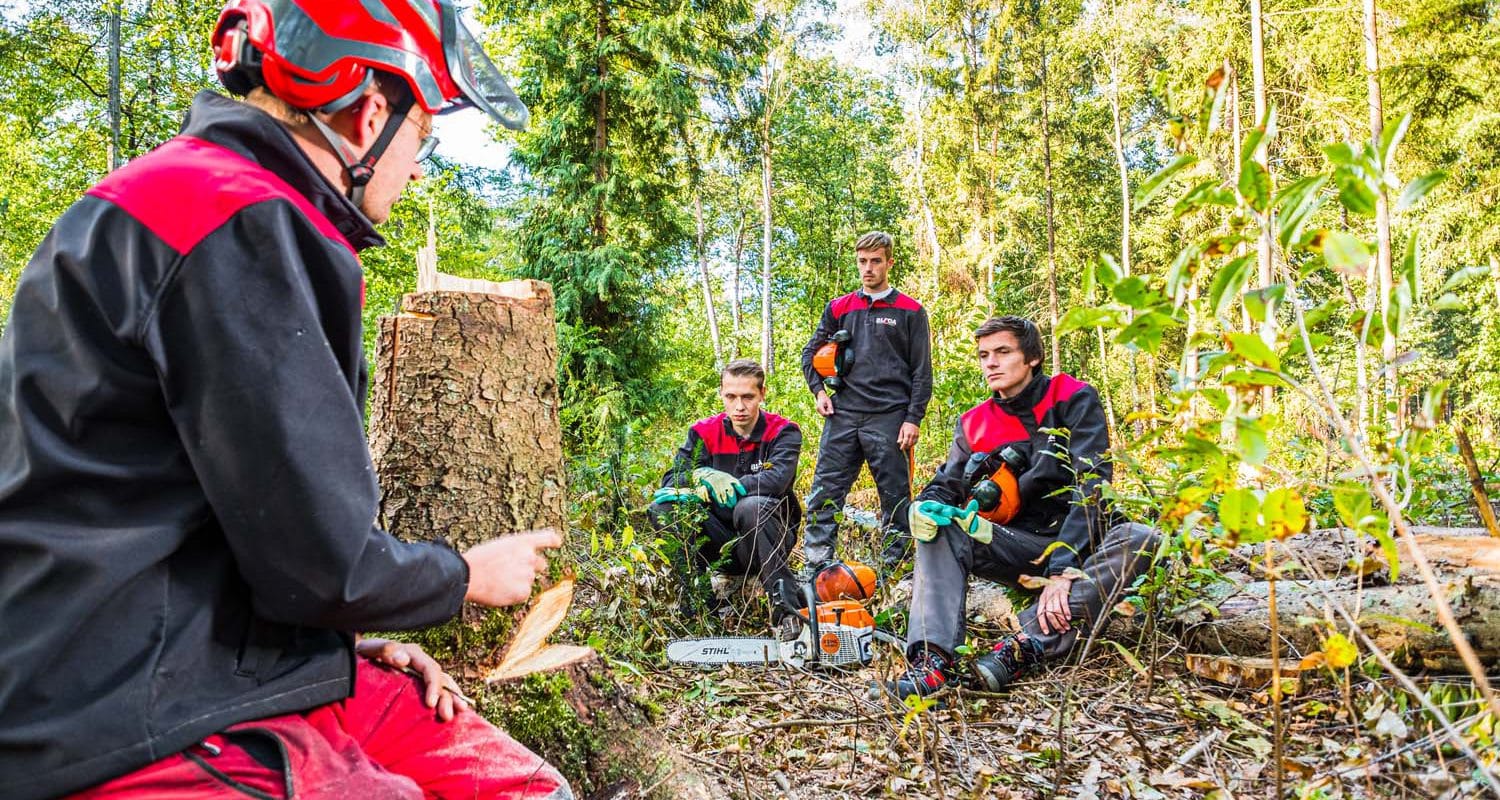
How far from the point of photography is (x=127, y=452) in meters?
1.02

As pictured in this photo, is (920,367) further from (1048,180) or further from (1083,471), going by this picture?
(1048,180)

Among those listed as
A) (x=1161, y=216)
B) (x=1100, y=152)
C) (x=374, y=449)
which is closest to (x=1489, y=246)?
(x=1161, y=216)

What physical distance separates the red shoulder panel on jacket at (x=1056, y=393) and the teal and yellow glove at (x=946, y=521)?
0.73 m

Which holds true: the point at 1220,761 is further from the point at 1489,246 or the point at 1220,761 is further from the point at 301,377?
the point at 1489,246

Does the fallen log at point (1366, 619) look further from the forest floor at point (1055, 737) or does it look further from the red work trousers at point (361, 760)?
the red work trousers at point (361, 760)

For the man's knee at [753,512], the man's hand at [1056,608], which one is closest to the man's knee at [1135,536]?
the man's hand at [1056,608]

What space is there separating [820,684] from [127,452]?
9.78 ft

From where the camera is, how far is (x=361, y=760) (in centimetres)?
120

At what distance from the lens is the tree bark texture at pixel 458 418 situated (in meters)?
2.03

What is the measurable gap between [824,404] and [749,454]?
1109 mm

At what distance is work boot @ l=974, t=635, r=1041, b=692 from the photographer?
3387 mm

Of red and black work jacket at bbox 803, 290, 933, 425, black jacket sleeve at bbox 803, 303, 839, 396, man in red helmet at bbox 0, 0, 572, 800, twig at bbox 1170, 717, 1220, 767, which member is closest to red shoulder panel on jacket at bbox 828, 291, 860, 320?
black jacket sleeve at bbox 803, 303, 839, 396

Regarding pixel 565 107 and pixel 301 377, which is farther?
pixel 565 107

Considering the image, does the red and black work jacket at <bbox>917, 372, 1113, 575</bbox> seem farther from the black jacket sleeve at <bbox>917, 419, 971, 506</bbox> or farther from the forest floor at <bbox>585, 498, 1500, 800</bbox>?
the forest floor at <bbox>585, 498, 1500, 800</bbox>
